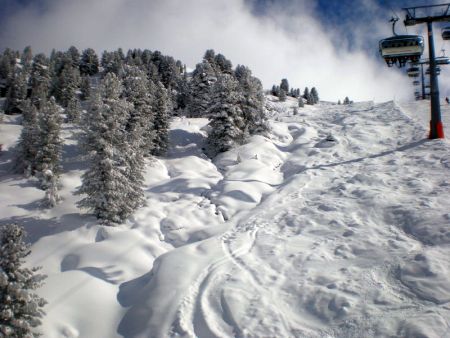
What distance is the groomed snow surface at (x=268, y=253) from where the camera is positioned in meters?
8.74

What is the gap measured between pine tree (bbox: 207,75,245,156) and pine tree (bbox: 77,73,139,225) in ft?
48.4

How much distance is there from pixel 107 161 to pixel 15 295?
11286 mm

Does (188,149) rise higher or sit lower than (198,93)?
lower

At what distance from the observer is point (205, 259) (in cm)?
1277

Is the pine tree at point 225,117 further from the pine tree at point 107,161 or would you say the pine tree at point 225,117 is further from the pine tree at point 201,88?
the pine tree at point 201,88

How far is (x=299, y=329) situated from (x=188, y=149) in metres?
33.3

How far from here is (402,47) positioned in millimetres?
21453

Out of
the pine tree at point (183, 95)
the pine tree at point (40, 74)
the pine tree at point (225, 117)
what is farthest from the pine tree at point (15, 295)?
the pine tree at point (40, 74)

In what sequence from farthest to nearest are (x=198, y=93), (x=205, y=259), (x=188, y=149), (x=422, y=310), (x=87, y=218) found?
(x=198, y=93) → (x=188, y=149) → (x=87, y=218) → (x=205, y=259) → (x=422, y=310)

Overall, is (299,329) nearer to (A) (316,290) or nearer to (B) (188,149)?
(A) (316,290)

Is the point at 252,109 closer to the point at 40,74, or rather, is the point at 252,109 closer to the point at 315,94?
the point at 40,74

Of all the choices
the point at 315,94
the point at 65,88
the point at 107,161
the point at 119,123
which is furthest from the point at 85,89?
the point at 315,94

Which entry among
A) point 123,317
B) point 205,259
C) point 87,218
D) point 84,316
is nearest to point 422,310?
point 205,259

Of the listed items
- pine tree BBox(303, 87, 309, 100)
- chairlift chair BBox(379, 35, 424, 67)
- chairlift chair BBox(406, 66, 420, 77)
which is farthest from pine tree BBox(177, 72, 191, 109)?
chairlift chair BBox(379, 35, 424, 67)
